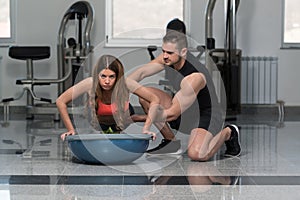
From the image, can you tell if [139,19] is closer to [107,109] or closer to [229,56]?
[229,56]

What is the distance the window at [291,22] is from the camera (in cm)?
754

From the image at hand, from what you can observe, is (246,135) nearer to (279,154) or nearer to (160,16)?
(279,154)

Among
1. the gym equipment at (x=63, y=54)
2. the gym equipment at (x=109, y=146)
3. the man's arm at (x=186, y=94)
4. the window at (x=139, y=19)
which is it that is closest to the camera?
the gym equipment at (x=109, y=146)

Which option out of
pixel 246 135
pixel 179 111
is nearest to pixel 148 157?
pixel 179 111

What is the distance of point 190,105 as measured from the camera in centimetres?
392

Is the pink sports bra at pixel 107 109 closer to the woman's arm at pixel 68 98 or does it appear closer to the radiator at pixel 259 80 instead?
the woman's arm at pixel 68 98

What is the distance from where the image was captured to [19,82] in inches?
263

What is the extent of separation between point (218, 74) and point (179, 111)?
2.80m

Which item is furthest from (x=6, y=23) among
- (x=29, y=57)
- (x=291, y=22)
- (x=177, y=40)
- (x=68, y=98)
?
(x=177, y=40)

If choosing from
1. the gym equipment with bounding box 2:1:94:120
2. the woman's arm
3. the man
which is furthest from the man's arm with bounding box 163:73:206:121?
the gym equipment with bounding box 2:1:94:120

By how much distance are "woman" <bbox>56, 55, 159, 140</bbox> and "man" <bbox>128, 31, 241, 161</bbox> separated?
18cm

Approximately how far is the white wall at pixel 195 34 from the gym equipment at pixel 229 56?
0.66m

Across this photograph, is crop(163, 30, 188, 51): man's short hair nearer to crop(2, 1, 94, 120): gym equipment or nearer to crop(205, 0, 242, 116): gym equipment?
crop(205, 0, 242, 116): gym equipment

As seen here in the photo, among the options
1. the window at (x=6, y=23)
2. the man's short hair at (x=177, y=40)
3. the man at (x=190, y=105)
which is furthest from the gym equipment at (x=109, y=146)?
the window at (x=6, y=23)
